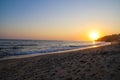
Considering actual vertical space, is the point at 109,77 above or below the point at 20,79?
above

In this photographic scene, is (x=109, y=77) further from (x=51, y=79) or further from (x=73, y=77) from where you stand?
(x=51, y=79)

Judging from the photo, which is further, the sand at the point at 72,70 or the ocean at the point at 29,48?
the ocean at the point at 29,48

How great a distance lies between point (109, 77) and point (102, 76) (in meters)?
0.35

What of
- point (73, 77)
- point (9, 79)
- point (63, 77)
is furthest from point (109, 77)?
point (9, 79)

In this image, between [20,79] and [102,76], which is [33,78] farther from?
[102,76]

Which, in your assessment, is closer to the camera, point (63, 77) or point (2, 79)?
point (63, 77)

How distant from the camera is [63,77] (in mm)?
6711

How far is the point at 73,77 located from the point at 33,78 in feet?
7.33

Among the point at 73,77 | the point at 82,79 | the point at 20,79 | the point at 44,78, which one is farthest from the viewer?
the point at 20,79

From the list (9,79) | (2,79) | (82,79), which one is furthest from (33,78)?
(82,79)

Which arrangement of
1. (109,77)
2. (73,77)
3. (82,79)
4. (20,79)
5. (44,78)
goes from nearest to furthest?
(109,77), (82,79), (73,77), (44,78), (20,79)

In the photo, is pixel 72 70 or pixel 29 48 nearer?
pixel 72 70

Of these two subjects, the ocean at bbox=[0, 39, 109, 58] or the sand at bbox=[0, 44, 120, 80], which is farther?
the ocean at bbox=[0, 39, 109, 58]

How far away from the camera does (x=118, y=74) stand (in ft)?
19.2
